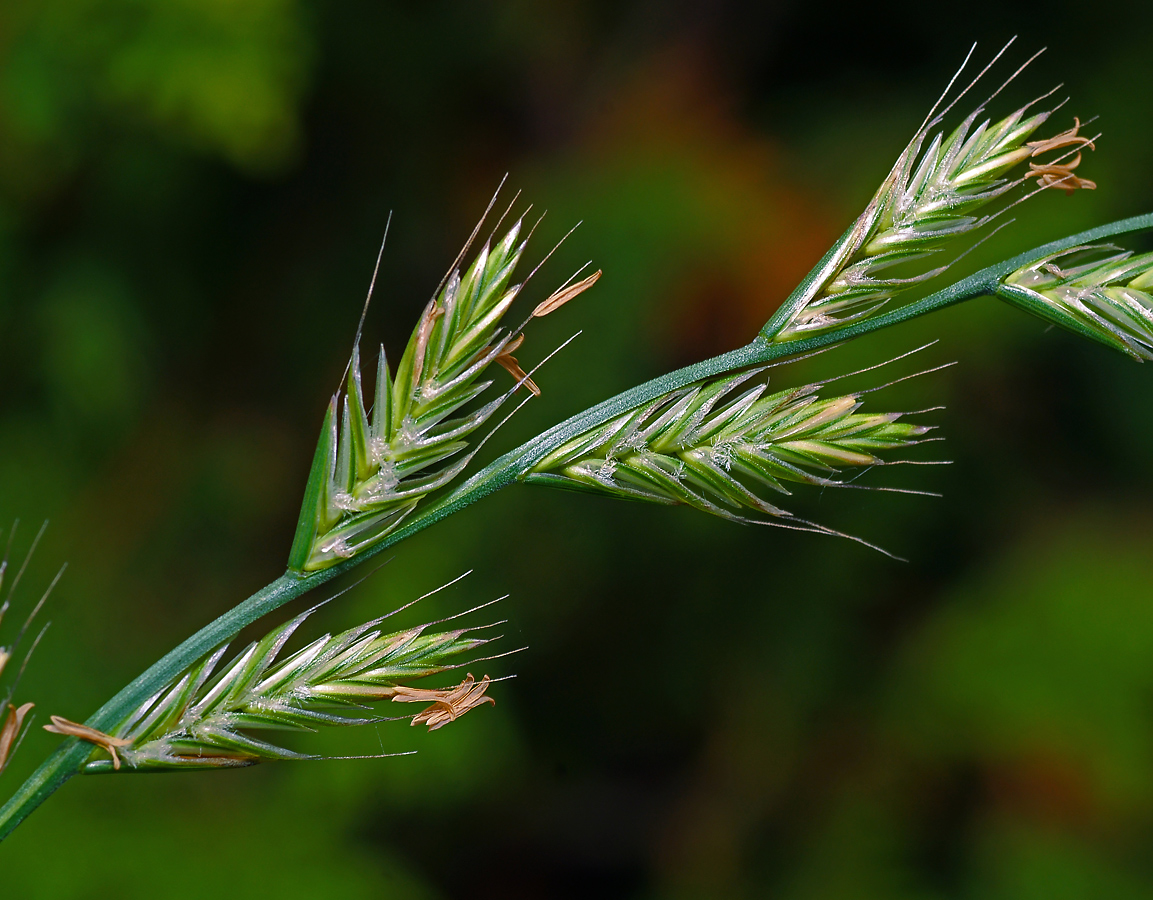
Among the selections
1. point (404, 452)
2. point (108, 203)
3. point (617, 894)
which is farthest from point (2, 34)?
point (617, 894)

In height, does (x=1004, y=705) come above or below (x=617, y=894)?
above

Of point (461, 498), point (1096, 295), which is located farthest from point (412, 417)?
point (1096, 295)

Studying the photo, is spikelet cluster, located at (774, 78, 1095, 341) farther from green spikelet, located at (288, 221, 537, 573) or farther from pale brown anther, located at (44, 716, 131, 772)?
pale brown anther, located at (44, 716, 131, 772)

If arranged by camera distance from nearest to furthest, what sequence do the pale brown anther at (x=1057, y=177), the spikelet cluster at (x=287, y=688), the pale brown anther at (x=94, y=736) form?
1. the pale brown anther at (x=94, y=736)
2. the spikelet cluster at (x=287, y=688)
3. the pale brown anther at (x=1057, y=177)

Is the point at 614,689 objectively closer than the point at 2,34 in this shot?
No

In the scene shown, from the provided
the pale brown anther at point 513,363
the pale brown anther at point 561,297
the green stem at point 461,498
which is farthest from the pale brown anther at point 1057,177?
the pale brown anther at point 513,363

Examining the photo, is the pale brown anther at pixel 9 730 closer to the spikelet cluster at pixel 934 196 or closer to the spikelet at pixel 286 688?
the spikelet at pixel 286 688

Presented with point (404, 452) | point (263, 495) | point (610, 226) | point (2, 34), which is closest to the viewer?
point (404, 452)

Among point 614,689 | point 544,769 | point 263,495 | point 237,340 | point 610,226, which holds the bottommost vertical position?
point 544,769

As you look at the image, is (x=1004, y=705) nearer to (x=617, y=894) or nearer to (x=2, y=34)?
(x=617, y=894)
